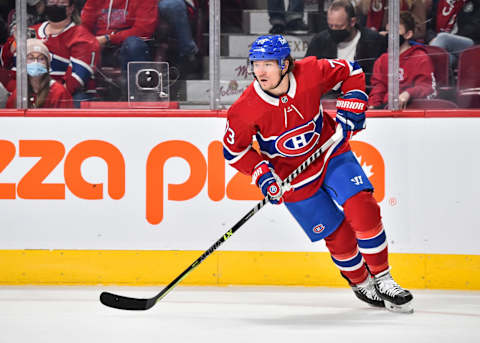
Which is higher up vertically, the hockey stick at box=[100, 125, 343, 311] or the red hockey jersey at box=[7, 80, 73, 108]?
the red hockey jersey at box=[7, 80, 73, 108]

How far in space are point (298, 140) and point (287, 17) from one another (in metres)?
0.97

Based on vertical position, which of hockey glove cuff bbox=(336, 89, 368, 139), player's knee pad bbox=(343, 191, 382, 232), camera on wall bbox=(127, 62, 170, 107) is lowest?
player's knee pad bbox=(343, 191, 382, 232)

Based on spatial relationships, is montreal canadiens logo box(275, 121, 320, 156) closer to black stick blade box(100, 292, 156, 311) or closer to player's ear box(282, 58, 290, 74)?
player's ear box(282, 58, 290, 74)

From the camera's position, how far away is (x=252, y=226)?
148 inches

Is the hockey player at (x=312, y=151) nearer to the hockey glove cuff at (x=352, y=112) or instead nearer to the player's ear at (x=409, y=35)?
the hockey glove cuff at (x=352, y=112)

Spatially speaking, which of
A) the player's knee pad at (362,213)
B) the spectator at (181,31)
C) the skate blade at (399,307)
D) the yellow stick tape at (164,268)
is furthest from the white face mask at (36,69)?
the skate blade at (399,307)

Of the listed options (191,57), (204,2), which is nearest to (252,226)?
(191,57)

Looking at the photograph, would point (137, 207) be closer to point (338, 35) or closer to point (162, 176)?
point (162, 176)

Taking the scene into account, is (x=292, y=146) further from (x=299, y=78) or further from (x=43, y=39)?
(x=43, y=39)

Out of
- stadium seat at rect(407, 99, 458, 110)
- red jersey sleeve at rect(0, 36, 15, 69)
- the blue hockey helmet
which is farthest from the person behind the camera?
red jersey sleeve at rect(0, 36, 15, 69)

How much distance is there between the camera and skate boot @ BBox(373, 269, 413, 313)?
3.03 m

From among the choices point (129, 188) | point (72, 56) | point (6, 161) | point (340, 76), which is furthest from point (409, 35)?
point (6, 161)

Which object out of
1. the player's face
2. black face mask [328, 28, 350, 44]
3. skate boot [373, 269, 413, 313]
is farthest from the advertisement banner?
the player's face

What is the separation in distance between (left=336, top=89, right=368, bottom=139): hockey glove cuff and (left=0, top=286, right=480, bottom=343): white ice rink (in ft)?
2.56
